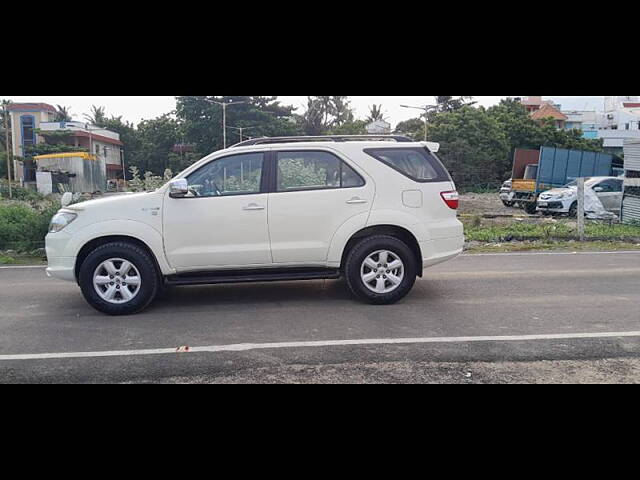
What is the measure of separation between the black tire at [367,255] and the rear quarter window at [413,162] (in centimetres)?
87

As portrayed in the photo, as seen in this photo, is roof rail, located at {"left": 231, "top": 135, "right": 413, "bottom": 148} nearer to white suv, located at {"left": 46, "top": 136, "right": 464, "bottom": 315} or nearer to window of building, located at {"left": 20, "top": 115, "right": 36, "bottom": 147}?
white suv, located at {"left": 46, "top": 136, "right": 464, "bottom": 315}

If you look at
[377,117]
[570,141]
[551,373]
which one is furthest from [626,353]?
[377,117]

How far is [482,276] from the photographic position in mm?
8812

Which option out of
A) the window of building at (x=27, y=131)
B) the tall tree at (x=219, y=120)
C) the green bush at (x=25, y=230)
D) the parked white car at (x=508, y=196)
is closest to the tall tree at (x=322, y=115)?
the tall tree at (x=219, y=120)

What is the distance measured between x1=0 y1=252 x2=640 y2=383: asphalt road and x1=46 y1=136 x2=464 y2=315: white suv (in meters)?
0.40

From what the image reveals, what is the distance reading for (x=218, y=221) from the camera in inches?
268

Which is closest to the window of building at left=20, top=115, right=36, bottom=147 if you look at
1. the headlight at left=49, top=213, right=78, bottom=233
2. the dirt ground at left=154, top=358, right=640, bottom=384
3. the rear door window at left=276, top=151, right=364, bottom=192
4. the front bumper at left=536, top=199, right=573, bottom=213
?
the front bumper at left=536, top=199, right=573, bottom=213

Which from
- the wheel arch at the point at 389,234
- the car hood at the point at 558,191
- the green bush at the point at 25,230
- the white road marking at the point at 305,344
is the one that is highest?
the car hood at the point at 558,191

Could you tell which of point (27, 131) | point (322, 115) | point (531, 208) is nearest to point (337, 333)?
point (531, 208)

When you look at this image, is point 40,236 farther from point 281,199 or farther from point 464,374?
point 464,374

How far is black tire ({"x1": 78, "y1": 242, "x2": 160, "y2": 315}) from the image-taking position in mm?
6633

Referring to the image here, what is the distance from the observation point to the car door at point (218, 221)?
A: 6.77m

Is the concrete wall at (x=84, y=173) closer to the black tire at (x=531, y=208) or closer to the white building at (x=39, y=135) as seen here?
the white building at (x=39, y=135)

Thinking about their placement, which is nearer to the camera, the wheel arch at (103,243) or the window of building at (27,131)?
the wheel arch at (103,243)
